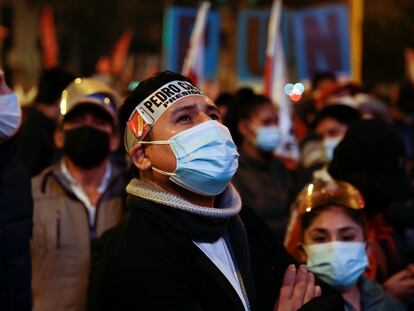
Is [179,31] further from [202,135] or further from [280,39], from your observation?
[202,135]

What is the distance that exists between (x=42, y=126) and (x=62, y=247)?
1.99 m

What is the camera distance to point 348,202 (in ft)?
11.9

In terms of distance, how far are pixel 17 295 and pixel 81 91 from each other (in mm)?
1733

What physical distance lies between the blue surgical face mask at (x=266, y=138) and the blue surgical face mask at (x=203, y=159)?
3.09m

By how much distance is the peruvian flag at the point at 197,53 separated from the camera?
9039 millimetres

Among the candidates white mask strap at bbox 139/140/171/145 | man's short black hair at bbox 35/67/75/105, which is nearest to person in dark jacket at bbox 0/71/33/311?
white mask strap at bbox 139/140/171/145

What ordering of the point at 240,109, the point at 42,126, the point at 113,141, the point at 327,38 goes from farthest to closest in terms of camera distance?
the point at 327,38 < the point at 42,126 < the point at 240,109 < the point at 113,141

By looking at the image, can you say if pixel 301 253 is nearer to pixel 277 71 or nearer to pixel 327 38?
pixel 277 71

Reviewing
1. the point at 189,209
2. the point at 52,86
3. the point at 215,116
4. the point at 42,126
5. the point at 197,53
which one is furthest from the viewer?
the point at 197,53

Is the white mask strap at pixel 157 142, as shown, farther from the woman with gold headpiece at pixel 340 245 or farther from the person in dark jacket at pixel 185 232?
the woman with gold headpiece at pixel 340 245

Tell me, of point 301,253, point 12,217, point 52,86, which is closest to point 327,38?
point 52,86

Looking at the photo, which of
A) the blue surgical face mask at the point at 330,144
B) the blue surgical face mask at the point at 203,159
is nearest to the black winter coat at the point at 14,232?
the blue surgical face mask at the point at 203,159

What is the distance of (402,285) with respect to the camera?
3.75m

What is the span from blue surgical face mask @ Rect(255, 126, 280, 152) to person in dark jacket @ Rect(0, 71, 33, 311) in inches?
101
